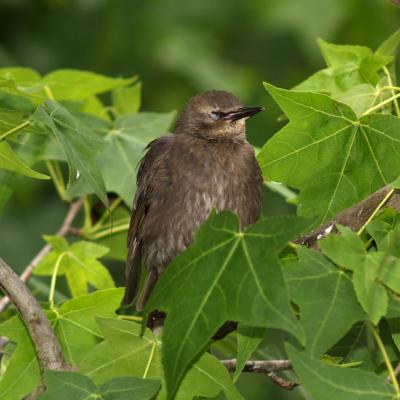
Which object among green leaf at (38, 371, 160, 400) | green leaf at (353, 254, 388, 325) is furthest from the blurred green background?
green leaf at (353, 254, 388, 325)

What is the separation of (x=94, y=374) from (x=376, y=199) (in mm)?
1114

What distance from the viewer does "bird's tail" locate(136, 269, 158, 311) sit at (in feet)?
14.1

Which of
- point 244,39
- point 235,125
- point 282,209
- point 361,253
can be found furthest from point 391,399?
point 244,39

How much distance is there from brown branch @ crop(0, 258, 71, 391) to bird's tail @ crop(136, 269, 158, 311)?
0.84 meters

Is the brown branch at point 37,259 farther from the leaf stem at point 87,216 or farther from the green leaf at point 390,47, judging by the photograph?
the green leaf at point 390,47

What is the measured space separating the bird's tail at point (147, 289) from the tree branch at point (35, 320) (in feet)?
2.78

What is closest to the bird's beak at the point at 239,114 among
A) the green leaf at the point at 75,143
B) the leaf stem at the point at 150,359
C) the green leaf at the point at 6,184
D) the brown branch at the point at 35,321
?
the green leaf at the point at 6,184

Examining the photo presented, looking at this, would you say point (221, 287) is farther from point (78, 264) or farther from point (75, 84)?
point (75, 84)

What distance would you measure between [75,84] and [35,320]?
65.3 inches

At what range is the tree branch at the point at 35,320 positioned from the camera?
10.8 ft

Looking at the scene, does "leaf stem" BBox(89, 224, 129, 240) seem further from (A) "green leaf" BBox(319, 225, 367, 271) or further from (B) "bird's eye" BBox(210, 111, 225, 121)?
(A) "green leaf" BBox(319, 225, 367, 271)

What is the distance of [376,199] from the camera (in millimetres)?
3461

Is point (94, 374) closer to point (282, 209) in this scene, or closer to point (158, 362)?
point (158, 362)

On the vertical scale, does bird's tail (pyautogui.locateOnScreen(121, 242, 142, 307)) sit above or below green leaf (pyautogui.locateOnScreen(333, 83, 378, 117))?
below
